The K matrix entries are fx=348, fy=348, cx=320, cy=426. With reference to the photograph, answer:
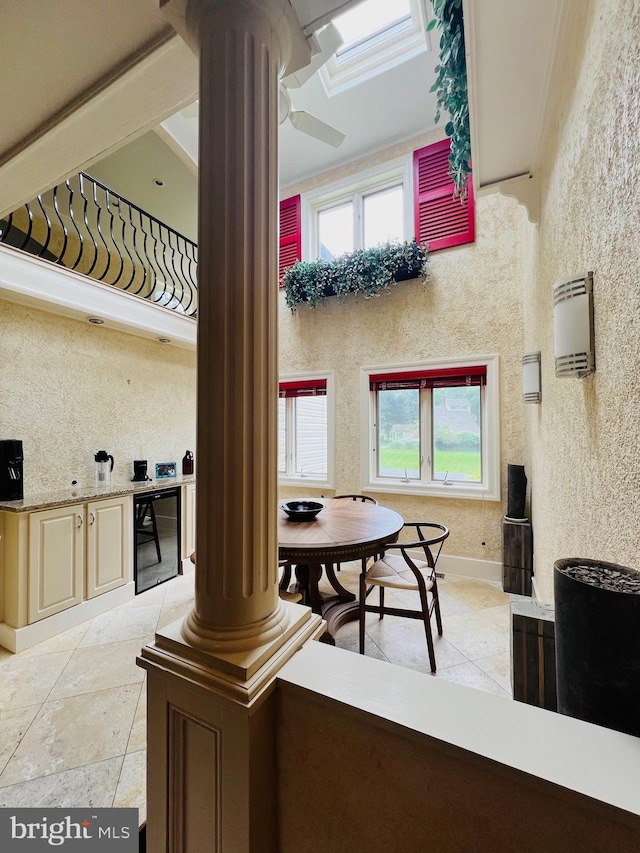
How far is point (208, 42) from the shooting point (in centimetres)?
92

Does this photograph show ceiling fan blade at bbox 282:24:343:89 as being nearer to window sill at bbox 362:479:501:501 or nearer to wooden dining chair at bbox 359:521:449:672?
wooden dining chair at bbox 359:521:449:672

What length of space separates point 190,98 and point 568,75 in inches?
57.6

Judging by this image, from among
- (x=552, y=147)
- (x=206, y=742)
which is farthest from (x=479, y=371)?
(x=206, y=742)

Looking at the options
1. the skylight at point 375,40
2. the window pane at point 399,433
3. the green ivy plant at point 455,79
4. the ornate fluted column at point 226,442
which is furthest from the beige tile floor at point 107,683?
the skylight at point 375,40

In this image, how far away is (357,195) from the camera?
14.0 feet

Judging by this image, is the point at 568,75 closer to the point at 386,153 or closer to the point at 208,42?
the point at 208,42

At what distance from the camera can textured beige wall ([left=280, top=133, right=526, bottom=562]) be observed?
3352mm

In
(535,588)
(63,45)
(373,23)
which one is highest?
(373,23)

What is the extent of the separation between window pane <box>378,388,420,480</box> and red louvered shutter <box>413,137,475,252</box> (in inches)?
63.1

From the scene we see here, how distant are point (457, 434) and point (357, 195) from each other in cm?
313

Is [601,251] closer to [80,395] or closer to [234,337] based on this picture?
[234,337]

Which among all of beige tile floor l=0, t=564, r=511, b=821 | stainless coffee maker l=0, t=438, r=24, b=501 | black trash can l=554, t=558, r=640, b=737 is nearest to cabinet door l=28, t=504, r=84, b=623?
beige tile floor l=0, t=564, r=511, b=821

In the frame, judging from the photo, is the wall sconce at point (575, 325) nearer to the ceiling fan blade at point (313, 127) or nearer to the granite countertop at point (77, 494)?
the ceiling fan blade at point (313, 127)

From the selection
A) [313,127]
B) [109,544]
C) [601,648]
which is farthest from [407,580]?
[313,127]
